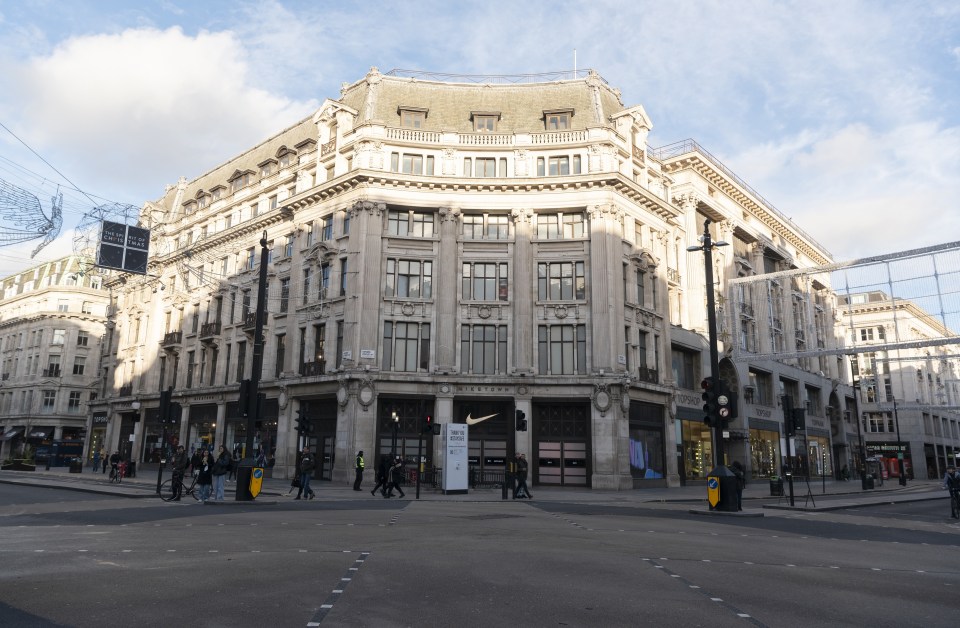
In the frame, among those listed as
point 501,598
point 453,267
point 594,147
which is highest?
point 594,147

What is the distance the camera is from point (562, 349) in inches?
1497

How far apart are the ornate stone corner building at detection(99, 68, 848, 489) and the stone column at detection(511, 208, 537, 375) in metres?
0.10

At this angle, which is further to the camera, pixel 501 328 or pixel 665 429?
pixel 665 429

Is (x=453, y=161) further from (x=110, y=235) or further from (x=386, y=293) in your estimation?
(x=110, y=235)

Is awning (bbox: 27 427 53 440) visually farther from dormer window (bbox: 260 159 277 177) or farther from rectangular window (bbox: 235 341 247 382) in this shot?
dormer window (bbox: 260 159 277 177)

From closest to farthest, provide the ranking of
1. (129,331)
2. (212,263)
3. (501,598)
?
1. (501,598)
2. (212,263)
3. (129,331)

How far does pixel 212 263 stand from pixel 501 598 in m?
49.1

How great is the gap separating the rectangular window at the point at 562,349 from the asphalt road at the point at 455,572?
66.2 ft

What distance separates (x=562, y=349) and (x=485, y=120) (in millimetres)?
15132

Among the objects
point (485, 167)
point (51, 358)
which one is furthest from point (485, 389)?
point (51, 358)

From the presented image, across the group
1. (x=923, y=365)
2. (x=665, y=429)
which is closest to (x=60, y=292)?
(x=665, y=429)

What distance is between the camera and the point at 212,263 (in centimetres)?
5184

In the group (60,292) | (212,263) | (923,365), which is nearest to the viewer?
(923,365)

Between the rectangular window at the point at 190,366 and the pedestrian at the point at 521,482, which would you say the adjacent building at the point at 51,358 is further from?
the pedestrian at the point at 521,482
